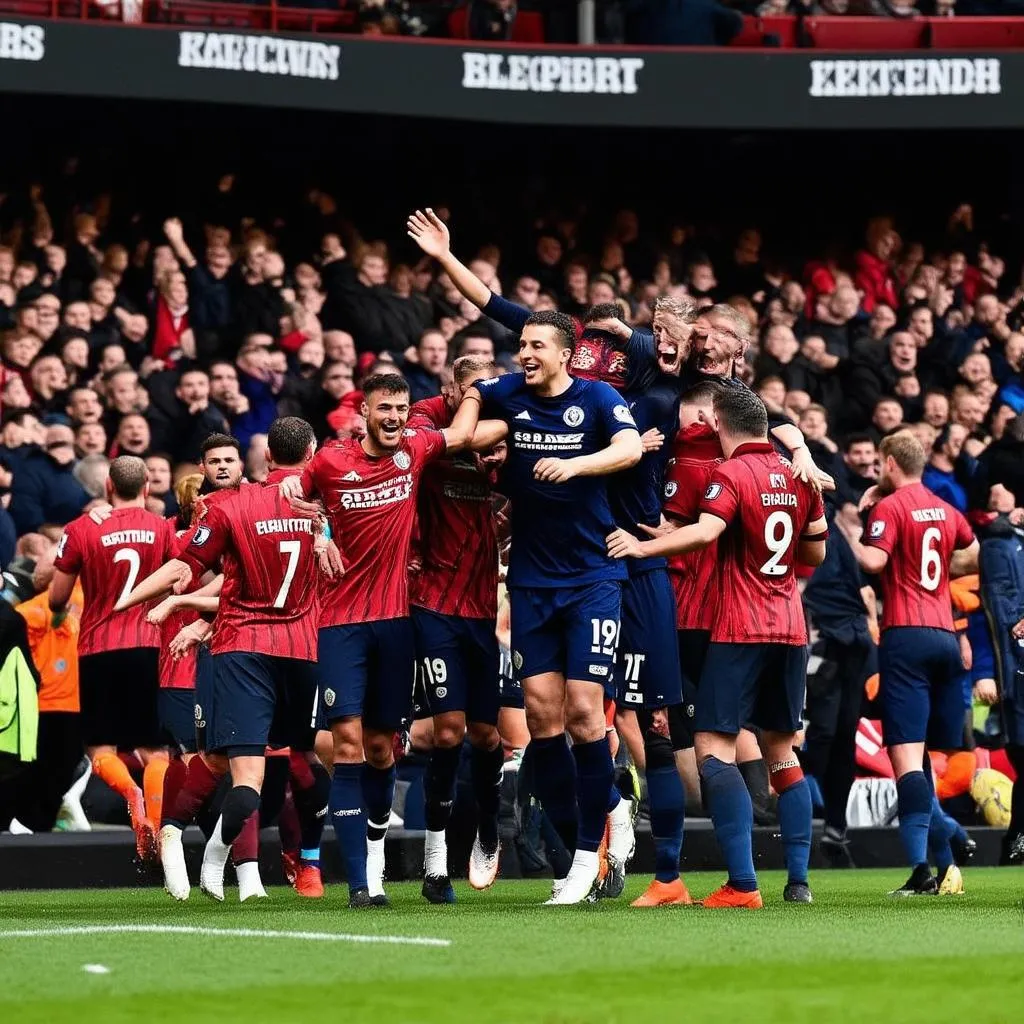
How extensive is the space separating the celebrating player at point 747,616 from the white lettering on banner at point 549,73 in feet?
33.8

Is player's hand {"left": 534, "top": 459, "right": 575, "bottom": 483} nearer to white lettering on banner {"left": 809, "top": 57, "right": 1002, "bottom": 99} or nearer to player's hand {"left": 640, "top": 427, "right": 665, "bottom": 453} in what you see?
player's hand {"left": 640, "top": 427, "right": 665, "bottom": 453}

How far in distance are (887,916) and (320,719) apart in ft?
9.17

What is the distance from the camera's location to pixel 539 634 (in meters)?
8.94

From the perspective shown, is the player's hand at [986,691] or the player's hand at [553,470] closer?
the player's hand at [553,470]

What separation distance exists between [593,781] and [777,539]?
1.28 meters

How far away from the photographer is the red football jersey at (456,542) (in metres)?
9.46

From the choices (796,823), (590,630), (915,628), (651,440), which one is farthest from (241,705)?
(915,628)

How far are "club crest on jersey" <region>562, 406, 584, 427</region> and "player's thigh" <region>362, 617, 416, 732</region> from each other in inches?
43.1

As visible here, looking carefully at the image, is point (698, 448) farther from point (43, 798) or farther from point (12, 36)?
point (12, 36)

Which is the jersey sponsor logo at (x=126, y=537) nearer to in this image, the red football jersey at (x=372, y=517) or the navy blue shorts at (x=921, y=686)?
the red football jersey at (x=372, y=517)

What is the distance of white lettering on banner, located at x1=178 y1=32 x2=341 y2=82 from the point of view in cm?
1788

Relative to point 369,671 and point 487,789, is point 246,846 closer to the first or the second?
point 487,789

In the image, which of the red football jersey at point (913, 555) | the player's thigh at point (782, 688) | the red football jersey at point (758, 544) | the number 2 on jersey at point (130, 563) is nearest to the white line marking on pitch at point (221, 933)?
the red football jersey at point (758, 544)

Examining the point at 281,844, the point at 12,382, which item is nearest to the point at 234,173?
the point at 12,382
